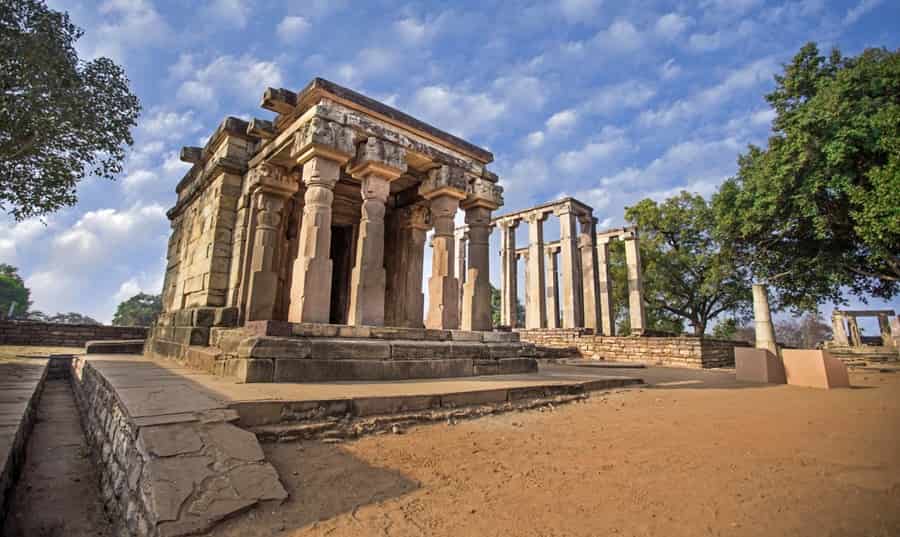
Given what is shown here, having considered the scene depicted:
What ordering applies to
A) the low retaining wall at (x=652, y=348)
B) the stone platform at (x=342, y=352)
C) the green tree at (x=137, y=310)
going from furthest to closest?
the green tree at (x=137, y=310)
the low retaining wall at (x=652, y=348)
the stone platform at (x=342, y=352)

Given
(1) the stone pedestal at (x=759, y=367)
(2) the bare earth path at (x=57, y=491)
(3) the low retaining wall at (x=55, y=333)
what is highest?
(3) the low retaining wall at (x=55, y=333)

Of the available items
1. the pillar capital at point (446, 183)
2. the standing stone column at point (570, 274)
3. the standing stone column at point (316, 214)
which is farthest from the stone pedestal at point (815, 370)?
the standing stone column at point (570, 274)

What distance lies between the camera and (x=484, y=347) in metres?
7.04

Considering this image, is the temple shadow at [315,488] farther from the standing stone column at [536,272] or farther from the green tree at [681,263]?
the green tree at [681,263]

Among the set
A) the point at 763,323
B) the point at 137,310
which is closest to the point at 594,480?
the point at 763,323

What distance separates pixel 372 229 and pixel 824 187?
660 inches

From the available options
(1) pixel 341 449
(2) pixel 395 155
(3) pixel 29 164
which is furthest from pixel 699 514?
(3) pixel 29 164

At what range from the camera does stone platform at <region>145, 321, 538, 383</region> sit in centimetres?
478

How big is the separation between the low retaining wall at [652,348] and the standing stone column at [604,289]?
3031 millimetres

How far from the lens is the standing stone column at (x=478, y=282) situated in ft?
26.6

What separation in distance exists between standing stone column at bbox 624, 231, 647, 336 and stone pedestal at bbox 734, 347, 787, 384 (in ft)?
36.4

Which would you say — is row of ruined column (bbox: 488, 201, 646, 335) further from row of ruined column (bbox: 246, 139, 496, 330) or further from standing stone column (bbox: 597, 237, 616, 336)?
row of ruined column (bbox: 246, 139, 496, 330)

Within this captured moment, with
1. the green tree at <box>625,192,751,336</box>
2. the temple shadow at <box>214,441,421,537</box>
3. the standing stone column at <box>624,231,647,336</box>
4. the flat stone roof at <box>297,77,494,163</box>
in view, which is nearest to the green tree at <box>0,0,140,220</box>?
the flat stone roof at <box>297,77,494,163</box>

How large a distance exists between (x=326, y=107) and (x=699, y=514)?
22.1 ft
